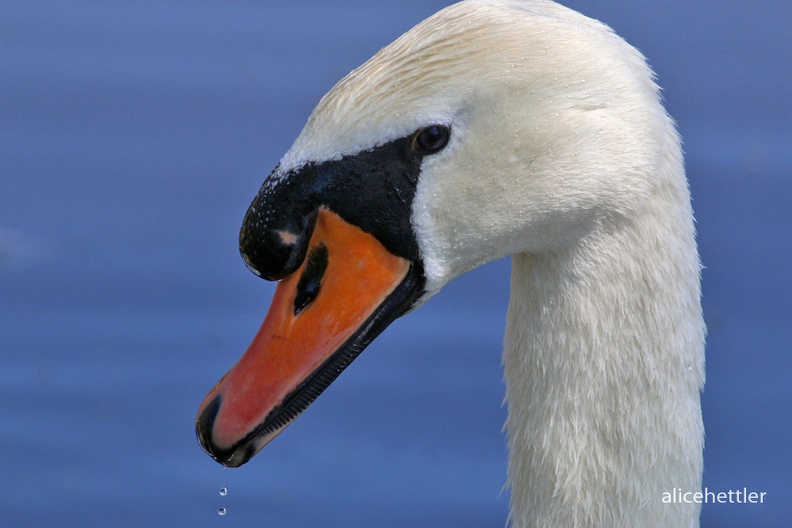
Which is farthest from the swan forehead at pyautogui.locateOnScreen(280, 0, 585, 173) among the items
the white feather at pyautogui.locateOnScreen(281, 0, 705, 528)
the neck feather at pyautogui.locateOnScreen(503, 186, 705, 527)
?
the neck feather at pyautogui.locateOnScreen(503, 186, 705, 527)

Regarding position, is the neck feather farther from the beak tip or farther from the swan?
the beak tip

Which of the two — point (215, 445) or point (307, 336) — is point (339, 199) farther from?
point (215, 445)

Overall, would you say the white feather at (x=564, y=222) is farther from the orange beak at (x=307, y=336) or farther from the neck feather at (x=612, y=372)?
the orange beak at (x=307, y=336)

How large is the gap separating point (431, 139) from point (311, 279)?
361 millimetres

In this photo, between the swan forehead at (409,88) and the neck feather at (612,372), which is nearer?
the swan forehead at (409,88)

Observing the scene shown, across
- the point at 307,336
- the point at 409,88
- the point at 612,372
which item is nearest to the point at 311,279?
the point at 307,336

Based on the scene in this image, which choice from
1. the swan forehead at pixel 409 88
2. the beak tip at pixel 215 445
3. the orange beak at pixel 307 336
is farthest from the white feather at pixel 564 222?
the beak tip at pixel 215 445

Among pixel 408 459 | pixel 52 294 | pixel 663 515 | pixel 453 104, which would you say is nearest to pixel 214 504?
pixel 408 459

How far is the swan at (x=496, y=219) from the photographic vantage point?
254cm

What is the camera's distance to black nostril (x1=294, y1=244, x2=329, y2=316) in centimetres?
261

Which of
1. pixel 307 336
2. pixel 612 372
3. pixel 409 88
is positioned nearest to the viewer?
pixel 409 88

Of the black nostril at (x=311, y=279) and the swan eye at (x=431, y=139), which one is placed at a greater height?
the swan eye at (x=431, y=139)

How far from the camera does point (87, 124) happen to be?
6102 mm

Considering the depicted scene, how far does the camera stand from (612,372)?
2787 millimetres
